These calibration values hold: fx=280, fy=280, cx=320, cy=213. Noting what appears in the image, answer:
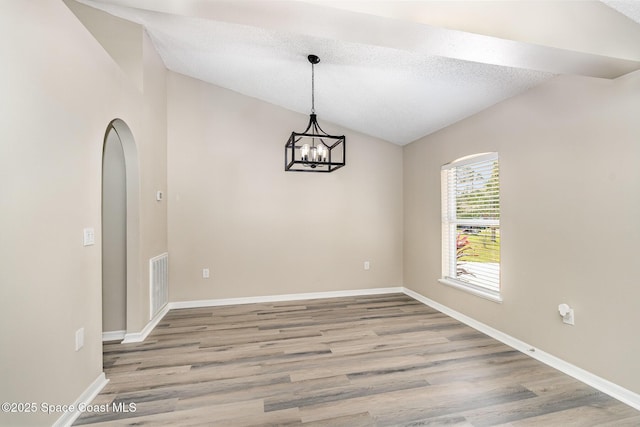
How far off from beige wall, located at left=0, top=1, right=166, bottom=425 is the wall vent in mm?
1138

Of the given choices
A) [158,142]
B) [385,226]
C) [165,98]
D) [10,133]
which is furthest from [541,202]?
[165,98]

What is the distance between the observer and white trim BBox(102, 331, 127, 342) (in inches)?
118

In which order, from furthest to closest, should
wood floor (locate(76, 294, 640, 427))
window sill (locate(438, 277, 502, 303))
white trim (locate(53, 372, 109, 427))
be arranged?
window sill (locate(438, 277, 502, 303)) → wood floor (locate(76, 294, 640, 427)) → white trim (locate(53, 372, 109, 427))

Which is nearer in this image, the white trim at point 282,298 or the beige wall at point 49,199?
the beige wall at point 49,199

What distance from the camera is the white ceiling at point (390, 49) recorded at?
1552mm

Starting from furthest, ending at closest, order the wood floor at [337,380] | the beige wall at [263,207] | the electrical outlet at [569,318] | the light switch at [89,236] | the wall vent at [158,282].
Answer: the beige wall at [263,207], the wall vent at [158,282], the electrical outlet at [569,318], the light switch at [89,236], the wood floor at [337,380]

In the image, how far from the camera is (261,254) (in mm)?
4293

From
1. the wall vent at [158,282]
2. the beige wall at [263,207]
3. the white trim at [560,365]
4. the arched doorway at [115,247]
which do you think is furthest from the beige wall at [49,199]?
the white trim at [560,365]

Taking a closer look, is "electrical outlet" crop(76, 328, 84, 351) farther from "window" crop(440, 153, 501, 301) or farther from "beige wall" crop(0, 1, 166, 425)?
"window" crop(440, 153, 501, 301)

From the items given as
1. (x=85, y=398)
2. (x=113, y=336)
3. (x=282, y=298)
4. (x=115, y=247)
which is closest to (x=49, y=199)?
(x=85, y=398)

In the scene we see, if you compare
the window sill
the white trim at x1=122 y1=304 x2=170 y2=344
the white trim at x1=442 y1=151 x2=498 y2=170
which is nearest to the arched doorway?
the white trim at x1=122 y1=304 x2=170 y2=344

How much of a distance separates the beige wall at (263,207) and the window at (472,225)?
106 centimetres

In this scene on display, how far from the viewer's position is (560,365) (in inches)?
94.0

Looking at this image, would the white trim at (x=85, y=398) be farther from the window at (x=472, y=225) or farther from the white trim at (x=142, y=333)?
the window at (x=472, y=225)
